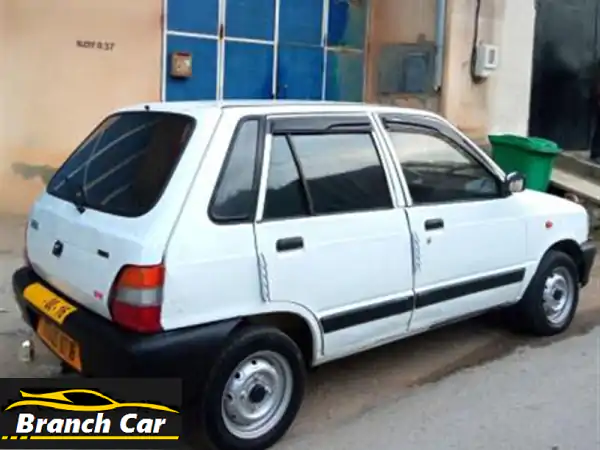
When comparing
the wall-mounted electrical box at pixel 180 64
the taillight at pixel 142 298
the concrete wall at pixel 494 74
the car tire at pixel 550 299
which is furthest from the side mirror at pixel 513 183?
the concrete wall at pixel 494 74

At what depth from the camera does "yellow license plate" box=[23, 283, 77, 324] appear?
3.50 metres

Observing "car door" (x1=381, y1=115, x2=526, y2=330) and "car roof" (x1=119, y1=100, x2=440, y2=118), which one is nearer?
"car roof" (x1=119, y1=100, x2=440, y2=118)

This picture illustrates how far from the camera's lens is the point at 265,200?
3529 millimetres

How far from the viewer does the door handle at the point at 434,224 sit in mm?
4207

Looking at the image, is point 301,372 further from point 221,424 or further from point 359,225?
point 359,225

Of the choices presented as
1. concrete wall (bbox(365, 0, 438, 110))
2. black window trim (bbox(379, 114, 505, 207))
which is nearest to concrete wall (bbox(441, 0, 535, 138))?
concrete wall (bbox(365, 0, 438, 110))

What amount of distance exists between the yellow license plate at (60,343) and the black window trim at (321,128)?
3.46ft

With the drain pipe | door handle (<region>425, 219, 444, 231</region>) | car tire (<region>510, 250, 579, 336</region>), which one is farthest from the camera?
the drain pipe

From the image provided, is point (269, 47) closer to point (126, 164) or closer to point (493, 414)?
point (126, 164)

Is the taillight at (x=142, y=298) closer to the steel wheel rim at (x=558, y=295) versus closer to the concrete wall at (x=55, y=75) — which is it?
the steel wheel rim at (x=558, y=295)

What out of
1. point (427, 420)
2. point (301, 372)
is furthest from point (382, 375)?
point (301, 372)

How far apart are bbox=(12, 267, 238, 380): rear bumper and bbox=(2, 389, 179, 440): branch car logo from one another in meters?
0.25

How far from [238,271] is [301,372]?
0.67 meters

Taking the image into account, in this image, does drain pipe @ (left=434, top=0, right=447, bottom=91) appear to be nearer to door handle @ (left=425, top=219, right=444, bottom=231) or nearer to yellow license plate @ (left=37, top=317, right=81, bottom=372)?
door handle @ (left=425, top=219, right=444, bottom=231)
